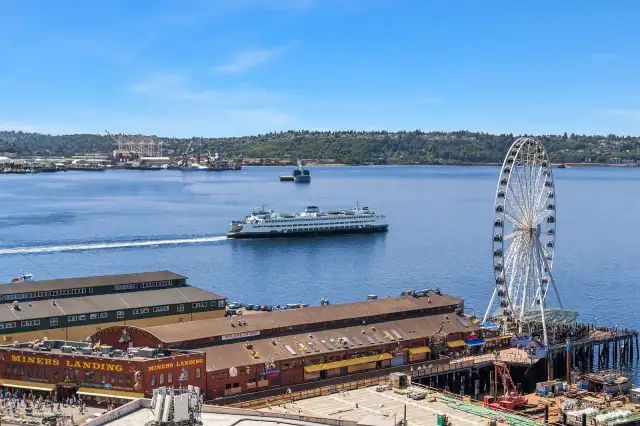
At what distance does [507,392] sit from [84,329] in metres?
29.2

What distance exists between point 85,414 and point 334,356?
18.0m

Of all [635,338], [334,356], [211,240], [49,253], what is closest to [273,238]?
[211,240]

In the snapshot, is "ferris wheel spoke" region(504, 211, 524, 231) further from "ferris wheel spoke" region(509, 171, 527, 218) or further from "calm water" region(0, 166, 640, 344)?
"calm water" region(0, 166, 640, 344)

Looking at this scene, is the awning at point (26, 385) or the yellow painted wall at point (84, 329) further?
the yellow painted wall at point (84, 329)

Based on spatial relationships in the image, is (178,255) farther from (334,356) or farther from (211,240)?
(334,356)

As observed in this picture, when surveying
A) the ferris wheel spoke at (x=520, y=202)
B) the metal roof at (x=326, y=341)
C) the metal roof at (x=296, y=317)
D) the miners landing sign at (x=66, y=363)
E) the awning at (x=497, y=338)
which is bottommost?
the awning at (x=497, y=338)

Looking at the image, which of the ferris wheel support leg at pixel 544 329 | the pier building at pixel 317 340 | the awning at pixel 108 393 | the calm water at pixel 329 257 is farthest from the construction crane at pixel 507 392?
the calm water at pixel 329 257

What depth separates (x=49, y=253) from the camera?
120750 mm

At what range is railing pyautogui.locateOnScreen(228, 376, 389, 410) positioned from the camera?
51.8m

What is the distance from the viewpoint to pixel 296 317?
201 ft

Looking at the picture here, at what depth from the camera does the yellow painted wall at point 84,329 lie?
5934cm

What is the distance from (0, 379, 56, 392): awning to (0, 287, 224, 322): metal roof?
8.98 m

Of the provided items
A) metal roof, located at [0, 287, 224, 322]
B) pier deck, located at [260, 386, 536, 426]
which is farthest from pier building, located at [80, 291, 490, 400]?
metal roof, located at [0, 287, 224, 322]

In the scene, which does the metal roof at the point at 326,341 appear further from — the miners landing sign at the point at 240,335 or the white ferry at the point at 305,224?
the white ferry at the point at 305,224
